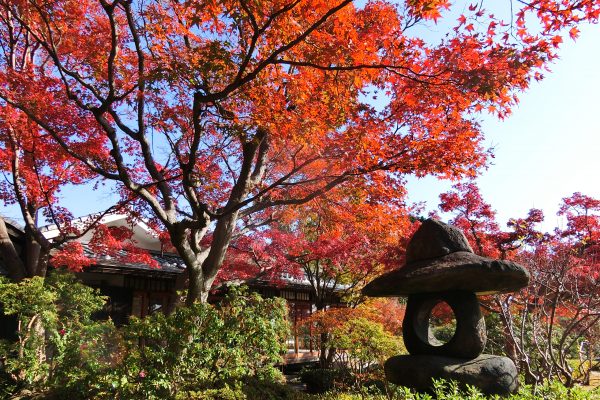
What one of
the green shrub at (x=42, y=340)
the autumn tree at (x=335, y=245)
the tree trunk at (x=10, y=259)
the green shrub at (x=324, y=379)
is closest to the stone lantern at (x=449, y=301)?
the autumn tree at (x=335, y=245)

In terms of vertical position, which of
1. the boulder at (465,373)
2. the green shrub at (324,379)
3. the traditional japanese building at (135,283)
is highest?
the traditional japanese building at (135,283)

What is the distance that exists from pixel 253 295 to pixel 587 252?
9.13 meters

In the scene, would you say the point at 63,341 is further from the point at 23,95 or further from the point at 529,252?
the point at 529,252

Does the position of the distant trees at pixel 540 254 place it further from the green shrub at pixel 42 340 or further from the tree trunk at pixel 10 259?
the tree trunk at pixel 10 259

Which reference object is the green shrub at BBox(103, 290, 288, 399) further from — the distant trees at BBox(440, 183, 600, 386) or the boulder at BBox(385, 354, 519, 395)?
the distant trees at BBox(440, 183, 600, 386)

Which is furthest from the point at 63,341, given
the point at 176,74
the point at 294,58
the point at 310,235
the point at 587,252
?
the point at 587,252

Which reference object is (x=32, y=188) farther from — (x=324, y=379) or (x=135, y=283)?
(x=324, y=379)

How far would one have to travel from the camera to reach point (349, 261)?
1398 cm

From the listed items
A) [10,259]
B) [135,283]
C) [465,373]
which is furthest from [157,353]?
[135,283]

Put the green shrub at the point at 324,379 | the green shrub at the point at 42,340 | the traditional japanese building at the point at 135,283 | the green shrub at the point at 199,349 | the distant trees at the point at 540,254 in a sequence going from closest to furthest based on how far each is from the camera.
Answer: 1. the green shrub at the point at 199,349
2. the green shrub at the point at 42,340
3. the distant trees at the point at 540,254
4. the traditional japanese building at the point at 135,283
5. the green shrub at the point at 324,379

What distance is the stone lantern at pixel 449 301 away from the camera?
6207 mm

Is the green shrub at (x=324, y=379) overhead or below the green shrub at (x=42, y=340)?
below

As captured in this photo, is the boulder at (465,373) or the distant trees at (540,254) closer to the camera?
the boulder at (465,373)

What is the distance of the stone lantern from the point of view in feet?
20.4
